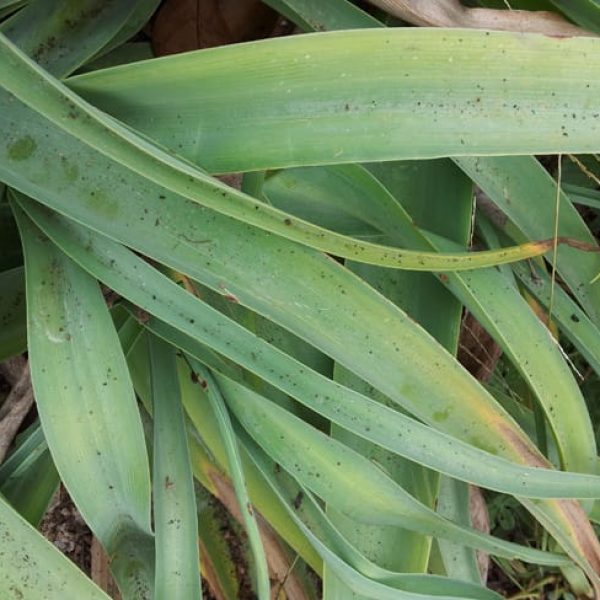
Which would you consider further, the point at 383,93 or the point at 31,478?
the point at 31,478

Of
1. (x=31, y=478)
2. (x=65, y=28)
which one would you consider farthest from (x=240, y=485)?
(x=65, y=28)

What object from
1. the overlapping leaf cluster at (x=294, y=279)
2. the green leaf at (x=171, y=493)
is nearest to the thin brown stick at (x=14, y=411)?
the overlapping leaf cluster at (x=294, y=279)

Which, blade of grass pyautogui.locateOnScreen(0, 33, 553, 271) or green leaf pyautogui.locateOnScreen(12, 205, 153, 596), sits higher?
blade of grass pyautogui.locateOnScreen(0, 33, 553, 271)

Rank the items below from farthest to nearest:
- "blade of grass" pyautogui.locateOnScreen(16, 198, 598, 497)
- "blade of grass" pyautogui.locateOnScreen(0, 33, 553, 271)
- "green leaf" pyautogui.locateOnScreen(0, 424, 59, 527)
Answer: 1. "green leaf" pyautogui.locateOnScreen(0, 424, 59, 527)
2. "blade of grass" pyautogui.locateOnScreen(16, 198, 598, 497)
3. "blade of grass" pyautogui.locateOnScreen(0, 33, 553, 271)

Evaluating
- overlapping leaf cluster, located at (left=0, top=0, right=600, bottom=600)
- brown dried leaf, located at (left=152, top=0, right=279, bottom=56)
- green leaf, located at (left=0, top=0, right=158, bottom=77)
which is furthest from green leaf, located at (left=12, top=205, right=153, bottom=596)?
brown dried leaf, located at (left=152, top=0, right=279, bottom=56)

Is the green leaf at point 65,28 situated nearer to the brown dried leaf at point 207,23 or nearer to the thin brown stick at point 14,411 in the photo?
the brown dried leaf at point 207,23

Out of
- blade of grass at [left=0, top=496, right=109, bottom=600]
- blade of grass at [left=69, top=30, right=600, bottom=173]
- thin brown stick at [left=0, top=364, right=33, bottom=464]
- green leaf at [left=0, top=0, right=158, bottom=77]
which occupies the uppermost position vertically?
green leaf at [left=0, top=0, right=158, bottom=77]

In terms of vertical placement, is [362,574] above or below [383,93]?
below

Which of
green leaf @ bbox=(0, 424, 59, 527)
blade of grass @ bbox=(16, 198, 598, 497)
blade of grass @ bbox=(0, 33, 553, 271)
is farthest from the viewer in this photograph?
green leaf @ bbox=(0, 424, 59, 527)

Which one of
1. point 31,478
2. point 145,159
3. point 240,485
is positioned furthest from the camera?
point 31,478

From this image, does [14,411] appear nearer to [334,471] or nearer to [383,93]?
[334,471]

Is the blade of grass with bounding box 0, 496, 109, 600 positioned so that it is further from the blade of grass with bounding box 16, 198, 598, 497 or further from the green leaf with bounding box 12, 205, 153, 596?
the blade of grass with bounding box 16, 198, 598, 497
